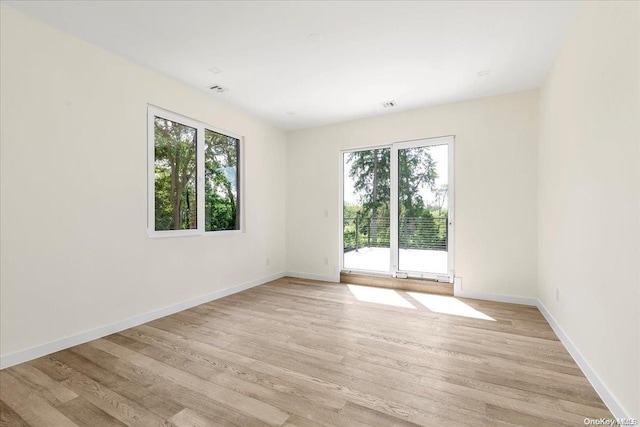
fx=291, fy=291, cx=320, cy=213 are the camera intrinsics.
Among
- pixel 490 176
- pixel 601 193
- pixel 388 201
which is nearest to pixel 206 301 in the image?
pixel 388 201

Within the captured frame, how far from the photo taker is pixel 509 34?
101 inches

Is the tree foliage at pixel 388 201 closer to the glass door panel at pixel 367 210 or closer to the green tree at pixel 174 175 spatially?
the glass door panel at pixel 367 210

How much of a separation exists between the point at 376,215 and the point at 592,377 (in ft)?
10.4

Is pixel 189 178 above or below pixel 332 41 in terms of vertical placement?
below

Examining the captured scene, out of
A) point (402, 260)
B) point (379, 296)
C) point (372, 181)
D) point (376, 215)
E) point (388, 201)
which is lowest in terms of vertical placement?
point (379, 296)

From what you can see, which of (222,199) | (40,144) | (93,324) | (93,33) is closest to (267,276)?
(222,199)

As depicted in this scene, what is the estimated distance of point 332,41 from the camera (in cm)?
267

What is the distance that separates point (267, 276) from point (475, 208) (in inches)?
135

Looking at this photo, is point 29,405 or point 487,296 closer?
point 29,405

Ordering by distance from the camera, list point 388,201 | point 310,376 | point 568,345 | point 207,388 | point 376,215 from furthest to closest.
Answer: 1. point 376,215
2. point 388,201
3. point 568,345
4. point 310,376
5. point 207,388

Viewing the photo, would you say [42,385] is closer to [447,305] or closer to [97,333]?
[97,333]

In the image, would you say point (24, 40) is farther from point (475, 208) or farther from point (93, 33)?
point (475, 208)

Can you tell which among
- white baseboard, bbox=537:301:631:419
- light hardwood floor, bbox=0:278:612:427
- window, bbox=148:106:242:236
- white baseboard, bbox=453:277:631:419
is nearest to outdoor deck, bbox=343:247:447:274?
white baseboard, bbox=453:277:631:419

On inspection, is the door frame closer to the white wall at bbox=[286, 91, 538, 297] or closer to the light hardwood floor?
the white wall at bbox=[286, 91, 538, 297]
